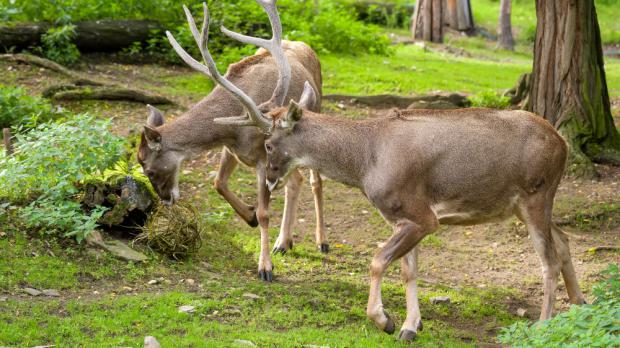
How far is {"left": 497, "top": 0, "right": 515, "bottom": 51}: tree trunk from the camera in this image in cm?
2623

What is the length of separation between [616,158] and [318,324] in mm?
6081

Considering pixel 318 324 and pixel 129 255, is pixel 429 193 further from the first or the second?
pixel 129 255

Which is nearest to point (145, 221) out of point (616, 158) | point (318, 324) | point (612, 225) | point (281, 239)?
point (281, 239)

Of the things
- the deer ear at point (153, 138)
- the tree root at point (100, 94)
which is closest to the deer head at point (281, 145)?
the deer ear at point (153, 138)

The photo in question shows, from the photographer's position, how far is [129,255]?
945 centimetres

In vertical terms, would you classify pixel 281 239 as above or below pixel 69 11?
below

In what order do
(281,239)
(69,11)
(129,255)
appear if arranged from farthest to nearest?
(69,11)
(281,239)
(129,255)

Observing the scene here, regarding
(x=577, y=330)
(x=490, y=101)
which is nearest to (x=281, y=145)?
(x=577, y=330)

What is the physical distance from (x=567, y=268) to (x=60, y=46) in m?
11.7

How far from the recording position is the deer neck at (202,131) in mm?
10047

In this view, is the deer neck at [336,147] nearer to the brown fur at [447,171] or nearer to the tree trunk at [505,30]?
the brown fur at [447,171]

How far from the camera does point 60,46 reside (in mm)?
17562

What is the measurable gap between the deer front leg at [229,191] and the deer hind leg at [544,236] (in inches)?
139

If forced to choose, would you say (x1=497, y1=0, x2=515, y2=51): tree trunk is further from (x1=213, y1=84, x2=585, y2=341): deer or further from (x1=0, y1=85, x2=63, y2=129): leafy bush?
(x1=213, y1=84, x2=585, y2=341): deer
